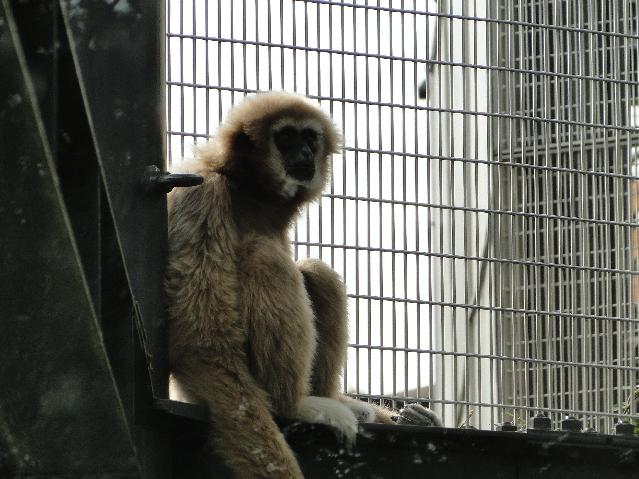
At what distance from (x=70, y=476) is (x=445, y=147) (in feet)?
14.8

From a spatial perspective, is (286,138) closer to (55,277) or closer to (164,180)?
(164,180)

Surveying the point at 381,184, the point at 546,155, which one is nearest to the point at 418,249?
the point at 381,184

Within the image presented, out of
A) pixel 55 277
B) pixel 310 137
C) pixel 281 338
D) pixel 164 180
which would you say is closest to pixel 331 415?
pixel 281 338

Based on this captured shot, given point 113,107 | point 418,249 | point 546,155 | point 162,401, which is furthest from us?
point 546,155

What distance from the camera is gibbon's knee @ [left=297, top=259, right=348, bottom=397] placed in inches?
263

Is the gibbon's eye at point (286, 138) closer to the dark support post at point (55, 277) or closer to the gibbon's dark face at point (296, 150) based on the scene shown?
the gibbon's dark face at point (296, 150)

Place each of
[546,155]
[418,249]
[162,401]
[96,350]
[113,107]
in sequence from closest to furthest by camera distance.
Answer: [96,350], [162,401], [113,107], [418,249], [546,155]

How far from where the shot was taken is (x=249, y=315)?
622 cm

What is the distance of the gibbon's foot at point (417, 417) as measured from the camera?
6.59m

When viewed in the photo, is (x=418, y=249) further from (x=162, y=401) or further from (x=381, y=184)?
(x=162, y=401)

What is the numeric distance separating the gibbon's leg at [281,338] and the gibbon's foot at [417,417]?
1.56ft

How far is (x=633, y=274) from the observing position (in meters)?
8.33

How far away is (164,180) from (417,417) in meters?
1.64

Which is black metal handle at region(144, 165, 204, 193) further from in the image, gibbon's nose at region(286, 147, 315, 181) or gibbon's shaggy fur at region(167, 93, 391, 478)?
gibbon's nose at region(286, 147, 315, 181)
